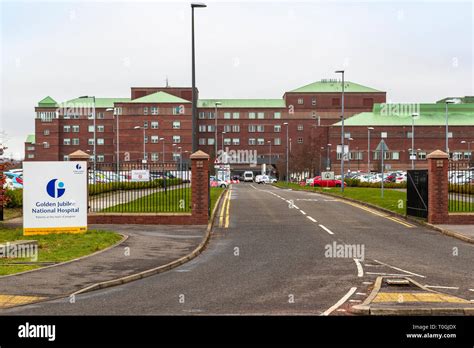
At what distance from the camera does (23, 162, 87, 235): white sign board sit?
738 inches

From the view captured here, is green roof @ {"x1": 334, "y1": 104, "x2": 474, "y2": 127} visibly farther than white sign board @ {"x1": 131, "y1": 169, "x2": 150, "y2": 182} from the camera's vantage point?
Yes

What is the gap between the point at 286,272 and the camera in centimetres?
1291

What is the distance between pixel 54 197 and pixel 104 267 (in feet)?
21.5

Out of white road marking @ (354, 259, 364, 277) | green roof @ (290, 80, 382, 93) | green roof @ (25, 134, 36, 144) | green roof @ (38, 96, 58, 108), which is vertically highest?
green roof @ (290, 80, 382, 93)

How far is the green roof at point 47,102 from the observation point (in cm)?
12607

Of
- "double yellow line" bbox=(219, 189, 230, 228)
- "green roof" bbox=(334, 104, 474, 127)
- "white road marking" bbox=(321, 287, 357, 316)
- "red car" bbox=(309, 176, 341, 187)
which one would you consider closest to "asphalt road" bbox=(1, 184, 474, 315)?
"white road marking" bbox=(321, 287, 357, 316)

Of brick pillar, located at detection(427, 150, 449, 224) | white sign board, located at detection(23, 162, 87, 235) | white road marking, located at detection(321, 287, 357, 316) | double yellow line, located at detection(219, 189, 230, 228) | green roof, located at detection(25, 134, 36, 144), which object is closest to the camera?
white road marking, located at detection(321, 287, 357, 316)

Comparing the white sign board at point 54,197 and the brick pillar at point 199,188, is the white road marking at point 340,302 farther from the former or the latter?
the brick pillar at point 199,188

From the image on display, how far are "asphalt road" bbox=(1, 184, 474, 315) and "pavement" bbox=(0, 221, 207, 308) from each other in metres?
0.55

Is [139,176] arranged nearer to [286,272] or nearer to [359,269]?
[286,272]

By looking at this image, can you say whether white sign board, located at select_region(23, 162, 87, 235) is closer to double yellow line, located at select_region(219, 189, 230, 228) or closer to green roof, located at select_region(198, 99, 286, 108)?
double yellow line, located at select_region(219, 189, 230, 228)

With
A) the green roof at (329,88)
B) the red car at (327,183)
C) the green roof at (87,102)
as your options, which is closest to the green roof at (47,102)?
the green roof at (87,102)

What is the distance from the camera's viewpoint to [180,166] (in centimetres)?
2462

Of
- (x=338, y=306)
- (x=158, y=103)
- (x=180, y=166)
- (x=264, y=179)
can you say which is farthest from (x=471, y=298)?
(x=158, y=103)
